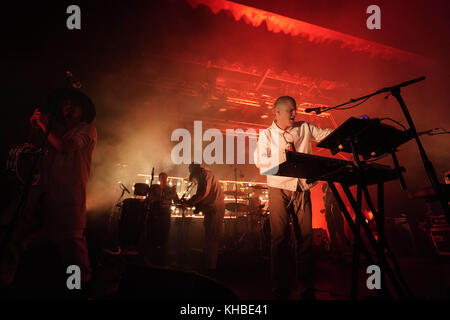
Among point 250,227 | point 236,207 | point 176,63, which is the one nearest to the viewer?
point 176,63

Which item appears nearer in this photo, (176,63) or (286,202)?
(286,202)

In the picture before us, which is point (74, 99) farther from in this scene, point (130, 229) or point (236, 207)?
point (236, 207)

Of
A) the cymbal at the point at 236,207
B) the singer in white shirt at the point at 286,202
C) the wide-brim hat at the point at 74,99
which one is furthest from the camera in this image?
the cymbal at the point at 236,207

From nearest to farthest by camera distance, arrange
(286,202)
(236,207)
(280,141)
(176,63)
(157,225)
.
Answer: (286,202), (280,141), (157,225), (176,63), (236,207)

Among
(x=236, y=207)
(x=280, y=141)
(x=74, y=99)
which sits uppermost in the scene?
(x=74, y=99)

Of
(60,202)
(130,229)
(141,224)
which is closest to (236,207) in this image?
(141,224)

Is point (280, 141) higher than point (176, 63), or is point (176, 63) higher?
point (176, 63)

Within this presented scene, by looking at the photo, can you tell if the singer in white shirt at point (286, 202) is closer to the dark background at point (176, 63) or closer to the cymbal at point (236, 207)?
the dark background at point (176, 63)

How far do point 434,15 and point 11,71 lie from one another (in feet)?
32.5

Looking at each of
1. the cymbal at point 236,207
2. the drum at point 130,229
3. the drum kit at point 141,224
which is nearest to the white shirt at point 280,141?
the drum kit at point 141,224

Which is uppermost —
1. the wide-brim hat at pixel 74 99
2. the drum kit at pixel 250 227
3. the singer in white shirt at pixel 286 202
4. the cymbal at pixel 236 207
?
the wide-brim hat at pixel 74 99
